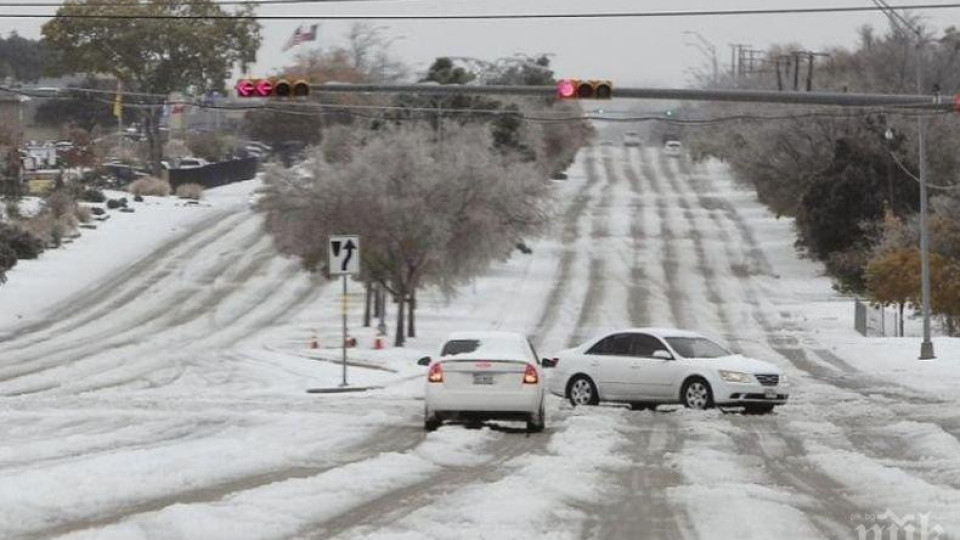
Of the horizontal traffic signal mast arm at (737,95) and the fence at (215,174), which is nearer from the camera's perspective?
the horizontal traffic signal mast arm at (737,95)

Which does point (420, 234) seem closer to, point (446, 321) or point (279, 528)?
point (446, 321)

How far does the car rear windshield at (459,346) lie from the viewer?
84.4 feet

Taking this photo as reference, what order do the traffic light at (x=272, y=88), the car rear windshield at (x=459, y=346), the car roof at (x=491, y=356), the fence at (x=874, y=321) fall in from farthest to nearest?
the fence at (x=874, y=321), the traffic light at (x=272, y=88), the car rear windshield at (x=459, y=346), the car roof at (x=491, y=356)

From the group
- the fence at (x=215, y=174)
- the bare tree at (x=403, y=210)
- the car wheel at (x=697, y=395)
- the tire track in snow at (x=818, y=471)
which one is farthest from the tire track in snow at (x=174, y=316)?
the fence at (x=215, y=174)

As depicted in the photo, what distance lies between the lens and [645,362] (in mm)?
30219

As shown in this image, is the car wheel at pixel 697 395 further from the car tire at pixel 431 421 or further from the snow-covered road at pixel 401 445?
the car tire at pixel 431 421

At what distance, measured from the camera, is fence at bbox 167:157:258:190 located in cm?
11262

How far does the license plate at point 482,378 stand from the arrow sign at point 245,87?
1041cm

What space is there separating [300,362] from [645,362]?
1562 centimetres

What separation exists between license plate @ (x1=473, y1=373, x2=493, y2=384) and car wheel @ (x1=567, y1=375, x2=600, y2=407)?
20.5 feet

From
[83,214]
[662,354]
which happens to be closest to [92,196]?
[83,214]

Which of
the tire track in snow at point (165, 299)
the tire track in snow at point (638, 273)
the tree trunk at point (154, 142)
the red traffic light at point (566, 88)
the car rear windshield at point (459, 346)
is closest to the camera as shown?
the car rear windshield at point (459, 346)

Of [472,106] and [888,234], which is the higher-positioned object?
[472,106]

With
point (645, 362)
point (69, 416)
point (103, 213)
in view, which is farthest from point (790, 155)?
point (69, 416)
